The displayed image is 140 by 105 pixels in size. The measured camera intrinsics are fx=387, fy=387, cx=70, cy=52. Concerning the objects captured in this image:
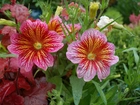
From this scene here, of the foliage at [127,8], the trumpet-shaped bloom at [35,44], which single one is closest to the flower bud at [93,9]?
the trumpet-shaped bloom at [35,44]

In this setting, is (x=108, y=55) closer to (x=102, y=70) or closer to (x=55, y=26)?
(x=102, y=70)

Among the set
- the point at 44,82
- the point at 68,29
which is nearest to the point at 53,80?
the point at 44,82

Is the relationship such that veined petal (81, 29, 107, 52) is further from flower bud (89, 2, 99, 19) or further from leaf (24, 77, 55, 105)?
leaf (24, 77, 55, 105)

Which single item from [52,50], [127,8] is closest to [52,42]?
[52,50]

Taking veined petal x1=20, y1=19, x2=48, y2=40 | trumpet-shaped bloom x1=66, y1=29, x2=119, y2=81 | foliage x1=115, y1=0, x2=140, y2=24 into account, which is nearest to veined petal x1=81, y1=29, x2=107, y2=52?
trumpet-shaped bloom x1=66, y1=29, x2=119, y2=81

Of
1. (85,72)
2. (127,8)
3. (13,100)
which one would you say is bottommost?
(127,8)

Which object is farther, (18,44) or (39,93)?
(39,93)

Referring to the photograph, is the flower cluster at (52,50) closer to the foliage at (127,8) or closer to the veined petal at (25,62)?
the veined petal at (25,62)
